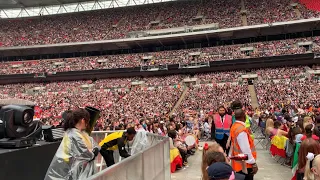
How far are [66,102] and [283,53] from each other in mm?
27197

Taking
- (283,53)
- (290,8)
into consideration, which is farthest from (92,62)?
(290,8)

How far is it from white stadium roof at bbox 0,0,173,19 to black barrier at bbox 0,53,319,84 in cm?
1722

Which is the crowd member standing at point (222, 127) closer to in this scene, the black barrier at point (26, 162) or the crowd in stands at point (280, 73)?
the black barrier at point (26, 162)

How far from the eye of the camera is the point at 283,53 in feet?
123

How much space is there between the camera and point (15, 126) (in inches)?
202

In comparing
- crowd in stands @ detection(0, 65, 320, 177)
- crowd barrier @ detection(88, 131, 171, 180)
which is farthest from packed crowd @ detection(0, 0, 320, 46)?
crowd barrier @ detection(88, 131, 171, 180)

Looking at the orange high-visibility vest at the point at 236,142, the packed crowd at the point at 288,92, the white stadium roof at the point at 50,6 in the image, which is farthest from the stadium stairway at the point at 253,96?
the white stadium roof at the point at 50,6

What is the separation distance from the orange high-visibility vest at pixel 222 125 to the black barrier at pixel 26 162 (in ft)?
12.7

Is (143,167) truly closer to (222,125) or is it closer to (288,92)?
(222,125)

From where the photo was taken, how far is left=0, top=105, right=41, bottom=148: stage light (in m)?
4.92

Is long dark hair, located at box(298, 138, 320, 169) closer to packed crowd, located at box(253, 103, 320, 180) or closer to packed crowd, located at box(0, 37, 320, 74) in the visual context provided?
packed crowd, located at box(253, 103, 320, 180)

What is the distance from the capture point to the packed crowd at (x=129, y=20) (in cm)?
4425

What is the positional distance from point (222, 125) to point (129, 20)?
46.9 meters

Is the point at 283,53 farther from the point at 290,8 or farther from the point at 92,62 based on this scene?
the point at 92,62
